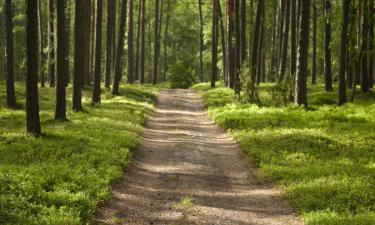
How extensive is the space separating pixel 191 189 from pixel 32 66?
24.7 feet

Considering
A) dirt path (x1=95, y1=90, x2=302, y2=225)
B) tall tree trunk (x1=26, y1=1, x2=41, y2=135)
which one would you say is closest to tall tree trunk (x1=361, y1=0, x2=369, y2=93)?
dirt path (x1=95, y1=90, x2=302, y2=225)

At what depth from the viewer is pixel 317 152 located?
15.6 m

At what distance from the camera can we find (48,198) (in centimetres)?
1003

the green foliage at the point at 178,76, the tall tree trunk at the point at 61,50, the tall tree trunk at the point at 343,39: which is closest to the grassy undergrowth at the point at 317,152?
the tall tree trunk at the point at 343,39

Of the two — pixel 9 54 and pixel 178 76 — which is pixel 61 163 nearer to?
pixel 9 54

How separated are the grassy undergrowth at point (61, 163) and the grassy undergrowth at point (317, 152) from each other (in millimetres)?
4511

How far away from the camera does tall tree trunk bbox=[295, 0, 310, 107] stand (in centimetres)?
2347

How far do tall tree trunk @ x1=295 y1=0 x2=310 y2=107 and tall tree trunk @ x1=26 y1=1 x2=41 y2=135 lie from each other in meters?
13.3

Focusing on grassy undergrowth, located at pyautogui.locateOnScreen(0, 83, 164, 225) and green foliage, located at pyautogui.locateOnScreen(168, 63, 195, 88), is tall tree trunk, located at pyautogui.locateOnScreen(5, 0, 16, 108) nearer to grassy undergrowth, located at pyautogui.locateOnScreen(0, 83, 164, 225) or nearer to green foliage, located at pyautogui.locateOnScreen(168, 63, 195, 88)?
grassy undergrowth, located at pyautogui.locateOnScreen(0, 83, 164, 225)

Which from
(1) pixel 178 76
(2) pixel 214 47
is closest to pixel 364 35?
(2) pixel 214 47

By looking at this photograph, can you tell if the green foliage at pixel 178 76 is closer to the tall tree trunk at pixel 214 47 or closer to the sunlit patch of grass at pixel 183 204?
the tall tree trunk at pixel 214 47

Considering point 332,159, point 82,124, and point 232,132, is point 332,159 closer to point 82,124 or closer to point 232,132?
point 232,132

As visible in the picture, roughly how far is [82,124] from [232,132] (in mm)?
6405

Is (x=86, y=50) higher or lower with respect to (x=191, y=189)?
higher
